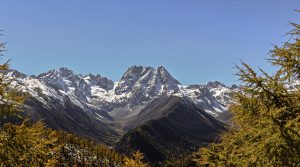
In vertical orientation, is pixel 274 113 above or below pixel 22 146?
above

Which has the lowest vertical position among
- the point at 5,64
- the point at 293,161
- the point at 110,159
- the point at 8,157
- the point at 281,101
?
the point at 8,157

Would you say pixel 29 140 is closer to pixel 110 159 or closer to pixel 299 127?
pixel 299 127

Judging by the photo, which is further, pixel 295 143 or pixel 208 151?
pixel 208 151

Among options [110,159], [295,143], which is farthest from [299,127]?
[110,159]

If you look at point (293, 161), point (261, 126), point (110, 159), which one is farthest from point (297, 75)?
point (110, 159)

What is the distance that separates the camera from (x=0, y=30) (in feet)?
37.8

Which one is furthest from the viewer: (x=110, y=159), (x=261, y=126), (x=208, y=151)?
(x=110, y=159)

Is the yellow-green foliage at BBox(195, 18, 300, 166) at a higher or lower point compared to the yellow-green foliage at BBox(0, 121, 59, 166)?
higher

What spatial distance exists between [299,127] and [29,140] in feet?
28.9

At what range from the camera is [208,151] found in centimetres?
2164

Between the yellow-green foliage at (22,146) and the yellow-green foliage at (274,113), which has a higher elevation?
the yellow-green foliage at (274,113)

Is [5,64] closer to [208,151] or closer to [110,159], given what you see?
[208,151]

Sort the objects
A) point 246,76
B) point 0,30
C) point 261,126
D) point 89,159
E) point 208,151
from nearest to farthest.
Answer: point 0,30 → point 261,126 → point 246,76 → point 208,151 → point 89,159

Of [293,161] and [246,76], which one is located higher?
[246,76]
